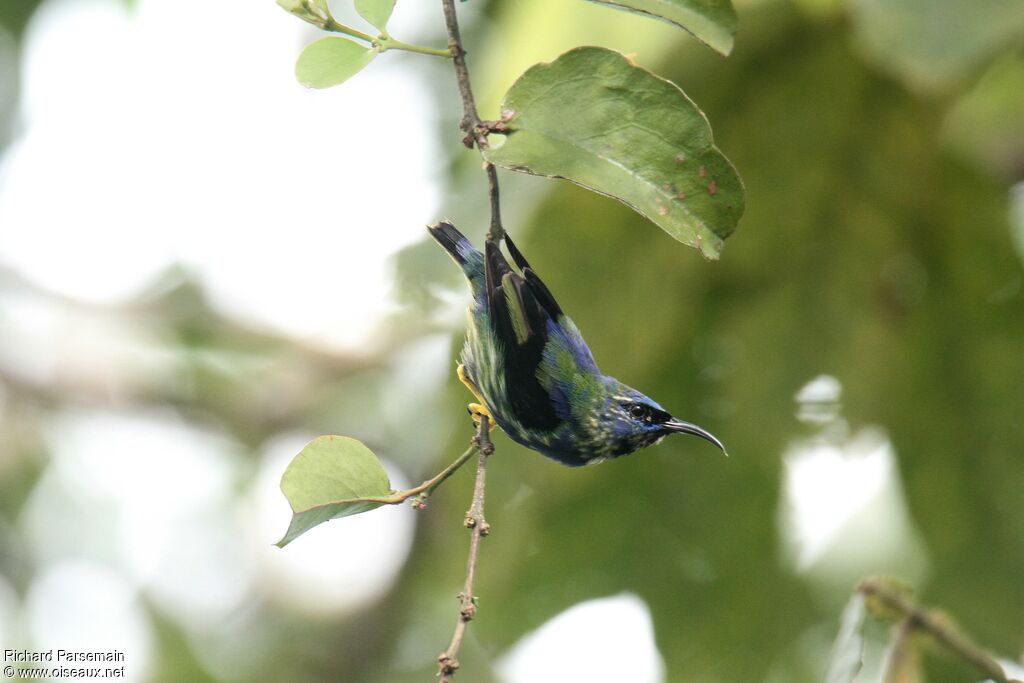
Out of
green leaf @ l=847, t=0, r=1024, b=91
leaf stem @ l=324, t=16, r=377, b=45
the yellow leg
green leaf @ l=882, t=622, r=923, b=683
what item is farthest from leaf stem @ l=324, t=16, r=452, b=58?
green leaf @ l=882, t=622, r=923, b=683

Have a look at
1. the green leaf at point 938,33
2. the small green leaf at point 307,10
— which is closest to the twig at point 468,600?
the small green leaf at point 307,10

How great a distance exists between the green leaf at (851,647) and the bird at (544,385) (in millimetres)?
518

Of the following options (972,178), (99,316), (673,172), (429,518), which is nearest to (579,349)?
(673,172)

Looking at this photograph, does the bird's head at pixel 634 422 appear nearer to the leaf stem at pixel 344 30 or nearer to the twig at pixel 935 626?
the twig at pixel 935 626

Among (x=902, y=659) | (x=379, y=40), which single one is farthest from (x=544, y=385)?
(x=902, y=659)

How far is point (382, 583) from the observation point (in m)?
4.01

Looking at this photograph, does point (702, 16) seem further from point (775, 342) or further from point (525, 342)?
point (775, 342)

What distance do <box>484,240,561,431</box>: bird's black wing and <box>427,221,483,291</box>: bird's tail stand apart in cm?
22

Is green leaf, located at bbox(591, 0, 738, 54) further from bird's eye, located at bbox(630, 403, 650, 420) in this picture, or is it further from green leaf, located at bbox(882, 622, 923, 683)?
green leaf, located at bbox(882, 622, 923, 683)

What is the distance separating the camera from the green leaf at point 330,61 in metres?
1.19

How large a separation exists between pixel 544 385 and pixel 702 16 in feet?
2.26

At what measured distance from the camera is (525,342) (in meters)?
1.64

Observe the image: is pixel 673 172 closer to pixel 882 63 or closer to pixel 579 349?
pixel 579 349

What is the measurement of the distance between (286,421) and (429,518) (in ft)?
2.16
